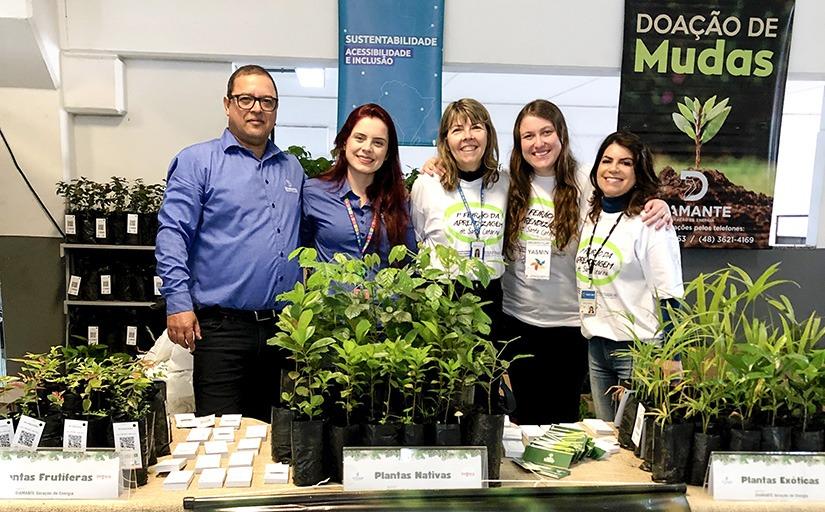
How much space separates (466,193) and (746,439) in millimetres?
1283

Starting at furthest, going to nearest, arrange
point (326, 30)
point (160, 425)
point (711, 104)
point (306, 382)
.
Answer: point (711, 104)
point (326, 30)
point (160, 425)
point (306, 382)

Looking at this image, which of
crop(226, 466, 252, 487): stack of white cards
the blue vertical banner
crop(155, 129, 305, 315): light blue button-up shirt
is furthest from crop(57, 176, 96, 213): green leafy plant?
crop(226, 466, 252, 487): stack of white cards

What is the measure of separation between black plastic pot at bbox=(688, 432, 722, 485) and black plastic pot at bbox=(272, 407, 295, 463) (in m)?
0.88

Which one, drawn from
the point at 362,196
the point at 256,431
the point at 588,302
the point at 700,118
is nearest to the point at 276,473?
the point at 256,431

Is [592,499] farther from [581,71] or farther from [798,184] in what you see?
[798,184]

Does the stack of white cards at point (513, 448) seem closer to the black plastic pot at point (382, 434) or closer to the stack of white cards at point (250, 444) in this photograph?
the black plastic pot at point (382, 434)

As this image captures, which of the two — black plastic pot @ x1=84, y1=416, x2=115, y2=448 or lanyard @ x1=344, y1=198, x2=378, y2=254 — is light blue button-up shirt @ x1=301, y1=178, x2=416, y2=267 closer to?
lanyard @ x1=344, y1=198, x2=378, y2=254

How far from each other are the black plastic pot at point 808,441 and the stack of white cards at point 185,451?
135cm

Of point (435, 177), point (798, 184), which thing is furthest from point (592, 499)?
point (798, 184)

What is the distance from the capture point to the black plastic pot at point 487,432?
4.09 feet

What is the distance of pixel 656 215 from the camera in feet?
6.75

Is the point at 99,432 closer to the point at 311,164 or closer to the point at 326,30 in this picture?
the point at 311,164

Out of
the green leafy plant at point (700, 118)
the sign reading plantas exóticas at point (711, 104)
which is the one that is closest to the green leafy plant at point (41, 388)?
the sign reading plantas exóticas at point (711, 104)

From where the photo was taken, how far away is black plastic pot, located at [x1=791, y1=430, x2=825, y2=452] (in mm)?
1263
